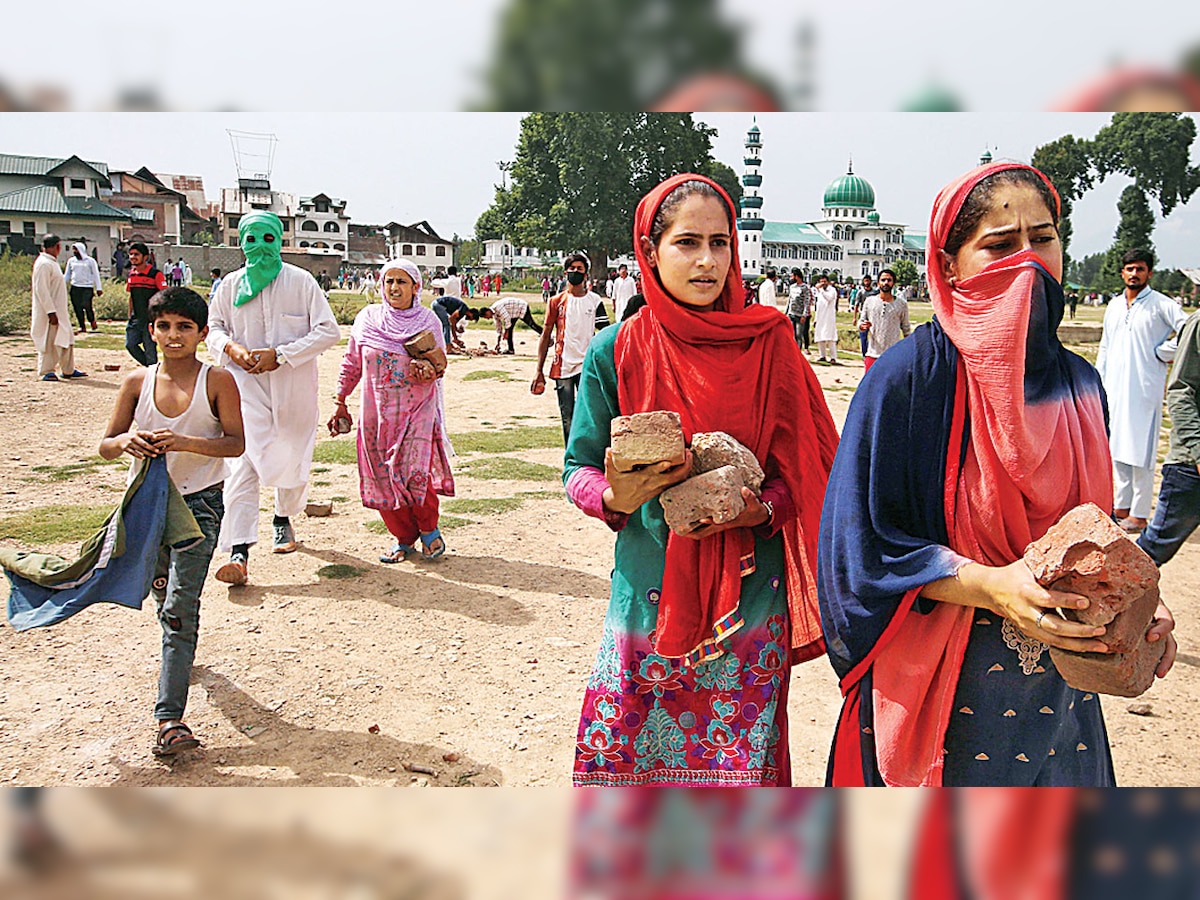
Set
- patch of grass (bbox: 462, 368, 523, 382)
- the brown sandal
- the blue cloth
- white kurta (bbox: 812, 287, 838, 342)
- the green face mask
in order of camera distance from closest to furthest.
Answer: the blue cloth < the brown sandal < the green face mask < patch of grass (bbox: 462, 368, 523, 382) < white kurta (bbox: 812, 287, 838, 342)

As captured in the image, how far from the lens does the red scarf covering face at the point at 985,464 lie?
182 centimetres

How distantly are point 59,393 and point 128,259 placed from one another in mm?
1851

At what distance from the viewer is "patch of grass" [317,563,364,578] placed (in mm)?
5738

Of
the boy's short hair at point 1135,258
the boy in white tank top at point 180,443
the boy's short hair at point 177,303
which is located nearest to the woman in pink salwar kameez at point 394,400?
the boy in white tank top at point 180,443

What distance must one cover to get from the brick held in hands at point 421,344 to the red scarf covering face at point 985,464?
4.20 metres

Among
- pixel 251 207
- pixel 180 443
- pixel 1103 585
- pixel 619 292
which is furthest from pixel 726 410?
pixel 619 292

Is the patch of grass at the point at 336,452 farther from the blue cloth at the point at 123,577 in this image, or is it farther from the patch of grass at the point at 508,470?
the blue cloth at the point at 123,577

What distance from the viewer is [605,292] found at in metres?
8.06

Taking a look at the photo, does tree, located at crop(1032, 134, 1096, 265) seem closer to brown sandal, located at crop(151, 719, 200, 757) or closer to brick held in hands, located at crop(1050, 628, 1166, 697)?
brick held in hands, located at crop(1050, 628, 1166, 697)

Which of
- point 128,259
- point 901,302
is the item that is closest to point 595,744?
point 901,302

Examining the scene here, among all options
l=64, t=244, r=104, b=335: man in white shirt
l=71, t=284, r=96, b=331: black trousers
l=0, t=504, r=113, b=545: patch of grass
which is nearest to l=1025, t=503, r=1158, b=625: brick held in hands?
l=0, t=504, r=113, b=545: patch of grass

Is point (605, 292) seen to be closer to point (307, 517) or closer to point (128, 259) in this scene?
point (307, 517)

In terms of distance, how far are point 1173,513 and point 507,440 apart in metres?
6.44

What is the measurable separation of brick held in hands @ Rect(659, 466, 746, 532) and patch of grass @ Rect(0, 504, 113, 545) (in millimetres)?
5458
